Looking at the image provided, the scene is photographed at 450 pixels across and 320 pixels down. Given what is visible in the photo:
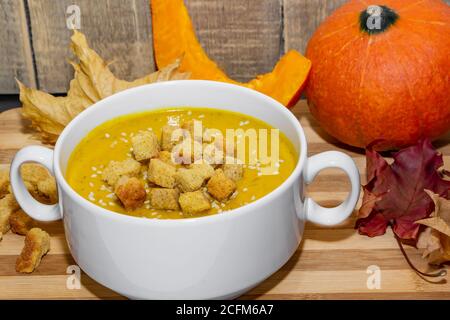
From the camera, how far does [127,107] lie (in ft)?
4.19

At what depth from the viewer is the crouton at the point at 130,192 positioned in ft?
3.43

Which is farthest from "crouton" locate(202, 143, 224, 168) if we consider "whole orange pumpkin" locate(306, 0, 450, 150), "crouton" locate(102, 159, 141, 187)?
"whole orange pumpkin" locate(306, 0, 450, 150)

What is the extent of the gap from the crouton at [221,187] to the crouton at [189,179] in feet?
0.08

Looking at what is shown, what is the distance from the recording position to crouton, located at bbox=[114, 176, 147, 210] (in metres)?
1.05

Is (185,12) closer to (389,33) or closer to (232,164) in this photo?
(389,33)

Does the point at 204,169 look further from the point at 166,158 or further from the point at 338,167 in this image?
the point at 338,167

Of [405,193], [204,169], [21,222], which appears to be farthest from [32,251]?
[405,193]

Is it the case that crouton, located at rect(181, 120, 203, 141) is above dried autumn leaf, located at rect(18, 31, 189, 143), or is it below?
above

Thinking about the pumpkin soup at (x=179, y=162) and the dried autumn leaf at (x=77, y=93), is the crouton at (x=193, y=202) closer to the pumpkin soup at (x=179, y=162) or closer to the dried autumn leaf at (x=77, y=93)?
the pumpkin soup at (x=179, y=162)

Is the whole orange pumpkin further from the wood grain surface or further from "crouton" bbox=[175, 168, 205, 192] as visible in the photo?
the wood grain surface

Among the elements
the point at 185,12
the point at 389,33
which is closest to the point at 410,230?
the point at 389,33

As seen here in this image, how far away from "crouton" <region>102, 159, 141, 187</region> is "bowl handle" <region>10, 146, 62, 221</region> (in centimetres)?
8

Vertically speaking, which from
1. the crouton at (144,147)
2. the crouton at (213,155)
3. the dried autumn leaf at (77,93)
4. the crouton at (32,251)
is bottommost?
the crouton at (32,251)

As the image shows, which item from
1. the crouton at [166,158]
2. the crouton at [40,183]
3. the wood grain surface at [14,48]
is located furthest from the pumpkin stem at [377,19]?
the wood grain surface at [14,48]
